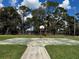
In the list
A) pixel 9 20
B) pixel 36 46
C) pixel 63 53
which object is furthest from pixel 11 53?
pixel 9 20

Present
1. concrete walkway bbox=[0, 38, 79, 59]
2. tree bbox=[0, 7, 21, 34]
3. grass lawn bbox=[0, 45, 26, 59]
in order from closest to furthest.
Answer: grass lawn bbox=[0, 45, 26, 59] → concrete walkway bbox=[0, 38, 79, 59] → tree bbox=[0, 7, 21, 34]

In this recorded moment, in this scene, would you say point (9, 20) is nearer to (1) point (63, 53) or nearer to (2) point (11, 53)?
(2) point (11, 53)

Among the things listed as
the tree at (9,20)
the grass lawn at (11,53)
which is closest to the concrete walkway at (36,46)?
the grass lawn at (11,53)

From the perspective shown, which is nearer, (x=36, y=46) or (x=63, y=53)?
(x=63, y=53)

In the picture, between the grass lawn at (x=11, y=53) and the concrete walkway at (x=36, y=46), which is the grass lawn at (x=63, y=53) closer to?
the concrete walkway at (x=36, y=46)

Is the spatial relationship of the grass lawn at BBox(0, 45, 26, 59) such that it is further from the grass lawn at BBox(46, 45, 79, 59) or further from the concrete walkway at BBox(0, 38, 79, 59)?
the grass lawn at BBox(46, 45, 79, 59)

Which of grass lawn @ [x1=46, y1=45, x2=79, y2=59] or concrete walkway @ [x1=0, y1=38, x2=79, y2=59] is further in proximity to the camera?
concrete walkway @ [x1=0, y1=38, x2=79, y2=59]

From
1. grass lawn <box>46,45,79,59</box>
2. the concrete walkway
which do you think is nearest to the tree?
the concrete walkway

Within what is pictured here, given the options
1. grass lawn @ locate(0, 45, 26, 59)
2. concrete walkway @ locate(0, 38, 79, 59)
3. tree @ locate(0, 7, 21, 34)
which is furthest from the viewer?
tree @ locate(0, 7, 21, 34)

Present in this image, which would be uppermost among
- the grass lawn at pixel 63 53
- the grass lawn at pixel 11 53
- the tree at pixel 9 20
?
the tree at pixel 9 20

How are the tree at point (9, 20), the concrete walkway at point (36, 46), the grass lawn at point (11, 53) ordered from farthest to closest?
the tree at point (9, 20) < the concrete walkway at point (36, 46) < the grass lawn at point (11, 53)

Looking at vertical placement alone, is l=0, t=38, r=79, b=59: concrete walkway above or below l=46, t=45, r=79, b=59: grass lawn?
above

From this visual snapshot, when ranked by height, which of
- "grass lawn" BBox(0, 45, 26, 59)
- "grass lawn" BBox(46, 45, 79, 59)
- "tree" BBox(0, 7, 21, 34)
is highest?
"tree" BBox(0, 7, 21, 34)

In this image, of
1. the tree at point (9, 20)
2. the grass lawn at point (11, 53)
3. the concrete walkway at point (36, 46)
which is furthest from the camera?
the tree at point (9, 20)
